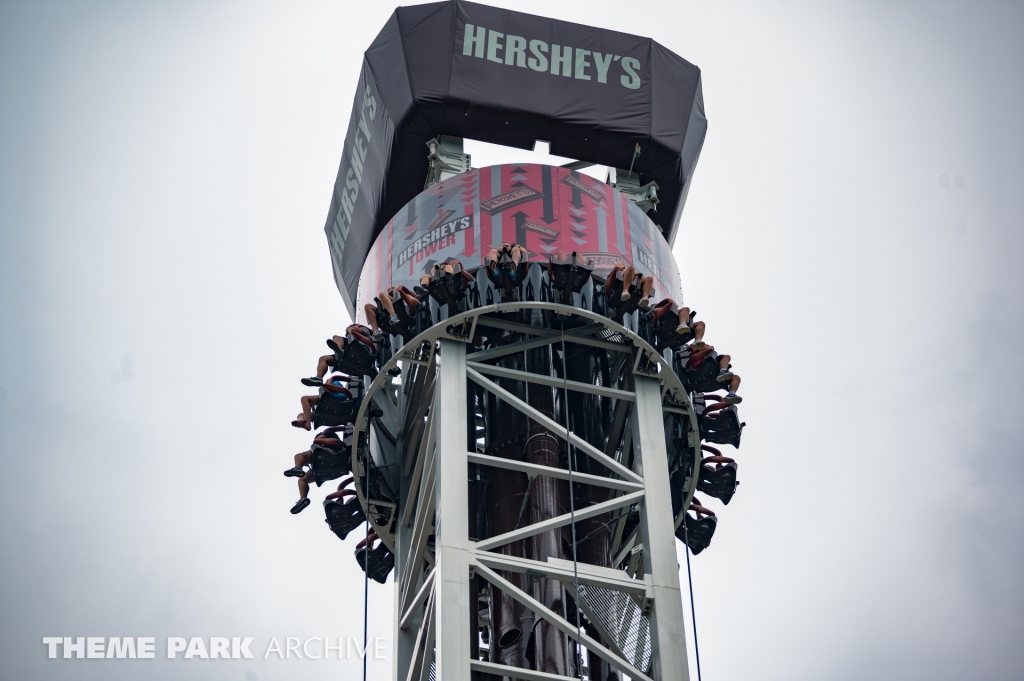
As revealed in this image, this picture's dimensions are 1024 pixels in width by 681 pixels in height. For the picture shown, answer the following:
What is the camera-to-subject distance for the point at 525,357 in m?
32.2

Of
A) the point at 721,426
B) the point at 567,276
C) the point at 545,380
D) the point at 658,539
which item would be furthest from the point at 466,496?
the point at 721,426

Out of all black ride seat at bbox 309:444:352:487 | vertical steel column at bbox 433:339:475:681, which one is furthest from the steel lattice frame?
black ride seat at bbox 309:444:352:487

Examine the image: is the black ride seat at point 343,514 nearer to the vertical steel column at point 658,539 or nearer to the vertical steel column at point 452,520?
the vertical steel column at point 452,520

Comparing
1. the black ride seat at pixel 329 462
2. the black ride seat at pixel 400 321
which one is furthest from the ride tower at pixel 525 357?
the black ride seat at pixel 329 462

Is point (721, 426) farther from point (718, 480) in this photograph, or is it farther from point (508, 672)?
point (508, 672)

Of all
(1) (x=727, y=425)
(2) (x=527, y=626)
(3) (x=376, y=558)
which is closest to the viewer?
(2) (x=527, y=626)

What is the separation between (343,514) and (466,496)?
6174mm

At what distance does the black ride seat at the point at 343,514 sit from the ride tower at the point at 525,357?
132 mm

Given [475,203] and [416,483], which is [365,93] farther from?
[416,483]

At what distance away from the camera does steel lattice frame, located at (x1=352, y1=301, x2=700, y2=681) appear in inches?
1061

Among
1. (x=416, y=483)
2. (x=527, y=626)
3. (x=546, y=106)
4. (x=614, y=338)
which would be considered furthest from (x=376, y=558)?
(x=546, y=106)

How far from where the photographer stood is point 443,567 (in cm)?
2659

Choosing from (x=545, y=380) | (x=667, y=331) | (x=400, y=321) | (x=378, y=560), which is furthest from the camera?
(x=378, y=560)

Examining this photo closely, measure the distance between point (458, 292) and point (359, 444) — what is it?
4.05 metres
